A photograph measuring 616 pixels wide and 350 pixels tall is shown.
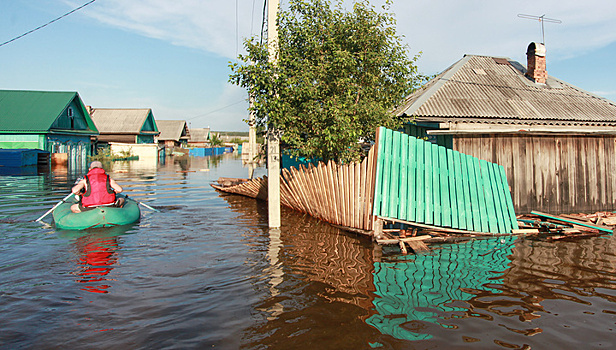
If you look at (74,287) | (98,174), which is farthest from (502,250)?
(98,174)

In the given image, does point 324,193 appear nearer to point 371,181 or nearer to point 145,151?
point 371,181

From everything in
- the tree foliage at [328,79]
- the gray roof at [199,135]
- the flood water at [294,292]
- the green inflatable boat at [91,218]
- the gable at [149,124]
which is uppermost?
the gray roof at [199,135]

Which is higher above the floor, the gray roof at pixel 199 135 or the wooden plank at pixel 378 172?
the gray roof at pixel 199 135

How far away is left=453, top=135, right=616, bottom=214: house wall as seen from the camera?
10.5 metres

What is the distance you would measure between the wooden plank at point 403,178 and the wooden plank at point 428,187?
1.48 ft

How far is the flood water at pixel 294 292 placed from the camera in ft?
14.1

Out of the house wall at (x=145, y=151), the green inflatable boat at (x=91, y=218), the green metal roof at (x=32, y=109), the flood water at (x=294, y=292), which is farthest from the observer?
the house wall at (x=145, y=151)

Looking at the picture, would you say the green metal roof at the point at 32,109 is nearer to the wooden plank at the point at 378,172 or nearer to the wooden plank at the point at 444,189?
the wooden plank at the point at 378,172

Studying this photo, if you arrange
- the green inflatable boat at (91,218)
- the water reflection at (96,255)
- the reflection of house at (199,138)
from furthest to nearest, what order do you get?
the reflection of house at (199,138) → the green inflatable boat at (91,218) → the water reflection at (96,255)

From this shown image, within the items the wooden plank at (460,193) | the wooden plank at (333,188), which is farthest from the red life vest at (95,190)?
the wooden plank at (460,193)

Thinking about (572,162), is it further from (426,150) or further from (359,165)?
(359,165)

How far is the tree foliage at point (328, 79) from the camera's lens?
9.85 meters

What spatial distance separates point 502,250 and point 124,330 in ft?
22.8

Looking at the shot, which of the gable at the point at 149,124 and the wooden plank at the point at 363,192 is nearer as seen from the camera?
the wooden plank at the point at 363,192
